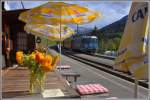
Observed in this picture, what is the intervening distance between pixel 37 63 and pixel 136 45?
68.5 inches

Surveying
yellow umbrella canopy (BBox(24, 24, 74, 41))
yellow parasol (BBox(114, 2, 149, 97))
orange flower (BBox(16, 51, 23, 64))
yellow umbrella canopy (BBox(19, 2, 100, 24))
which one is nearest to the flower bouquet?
orange flower (BBox(16, 51, 23, 64))

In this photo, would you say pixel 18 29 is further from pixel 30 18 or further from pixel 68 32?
pixel 30 18

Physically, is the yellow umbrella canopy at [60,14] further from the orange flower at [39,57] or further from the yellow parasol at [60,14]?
the orange flower at [39,57]

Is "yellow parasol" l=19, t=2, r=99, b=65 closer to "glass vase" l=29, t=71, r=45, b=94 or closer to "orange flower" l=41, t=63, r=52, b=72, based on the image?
"glass vase" l=29, t=71, r=45, b=94

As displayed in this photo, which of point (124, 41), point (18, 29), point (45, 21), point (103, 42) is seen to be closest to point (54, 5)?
point (45, 21)

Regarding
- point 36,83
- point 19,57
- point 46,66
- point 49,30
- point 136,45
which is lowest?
point 36,83

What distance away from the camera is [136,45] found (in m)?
4.34

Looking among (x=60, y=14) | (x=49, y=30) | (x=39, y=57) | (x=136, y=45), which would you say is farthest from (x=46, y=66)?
(x=49, y=30)

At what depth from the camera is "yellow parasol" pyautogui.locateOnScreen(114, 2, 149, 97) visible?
4.27 m

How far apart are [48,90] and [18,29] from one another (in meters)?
15.3

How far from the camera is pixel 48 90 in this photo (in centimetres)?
618

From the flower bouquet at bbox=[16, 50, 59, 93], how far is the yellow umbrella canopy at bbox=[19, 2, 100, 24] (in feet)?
13.5

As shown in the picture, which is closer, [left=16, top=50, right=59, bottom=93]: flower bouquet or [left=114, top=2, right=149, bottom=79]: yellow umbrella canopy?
[left=114, top=2, right=149, bottom=79]: yellow umbrella canopy

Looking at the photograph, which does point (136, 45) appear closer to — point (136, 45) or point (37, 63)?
point (136, 45)
